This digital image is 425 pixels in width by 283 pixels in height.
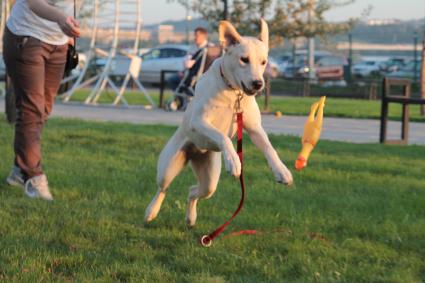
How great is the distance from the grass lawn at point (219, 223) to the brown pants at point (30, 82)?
355 millimetres

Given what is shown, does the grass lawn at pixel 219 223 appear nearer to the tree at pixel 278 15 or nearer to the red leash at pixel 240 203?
the red leash at pixel 240 203

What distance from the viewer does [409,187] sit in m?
7.26

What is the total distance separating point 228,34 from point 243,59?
0.68 feet

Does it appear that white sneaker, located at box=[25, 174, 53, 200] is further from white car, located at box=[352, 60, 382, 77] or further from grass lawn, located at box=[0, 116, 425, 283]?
white car, located at box=[352, 60, 382, 77]

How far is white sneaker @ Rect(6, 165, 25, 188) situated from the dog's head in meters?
2.60

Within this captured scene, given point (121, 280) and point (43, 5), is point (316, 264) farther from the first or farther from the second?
point (43, 5)

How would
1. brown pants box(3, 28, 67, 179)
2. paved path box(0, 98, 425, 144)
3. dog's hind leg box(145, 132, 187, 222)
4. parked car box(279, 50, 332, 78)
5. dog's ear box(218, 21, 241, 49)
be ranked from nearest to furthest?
dog's ear box(218, 21, 241, 49)
dog's hind leg box(145, 132, 187, 222)
brown pants box(3, 28, 67, 179)
paved path box(0, 98, 425, 144)
parked car box(279, 50, 332, 78)

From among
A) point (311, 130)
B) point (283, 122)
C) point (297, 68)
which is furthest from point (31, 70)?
point (297, 68)

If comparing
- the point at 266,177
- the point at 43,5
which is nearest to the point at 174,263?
the point at 43,5

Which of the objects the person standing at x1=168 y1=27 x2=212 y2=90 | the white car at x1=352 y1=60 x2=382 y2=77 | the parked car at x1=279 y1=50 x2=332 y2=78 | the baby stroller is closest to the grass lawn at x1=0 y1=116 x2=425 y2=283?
the baby stroller

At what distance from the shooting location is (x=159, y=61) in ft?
106

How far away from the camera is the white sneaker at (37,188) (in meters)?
6.27

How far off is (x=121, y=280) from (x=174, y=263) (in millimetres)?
412

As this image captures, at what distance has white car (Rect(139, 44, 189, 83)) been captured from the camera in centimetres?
3186
